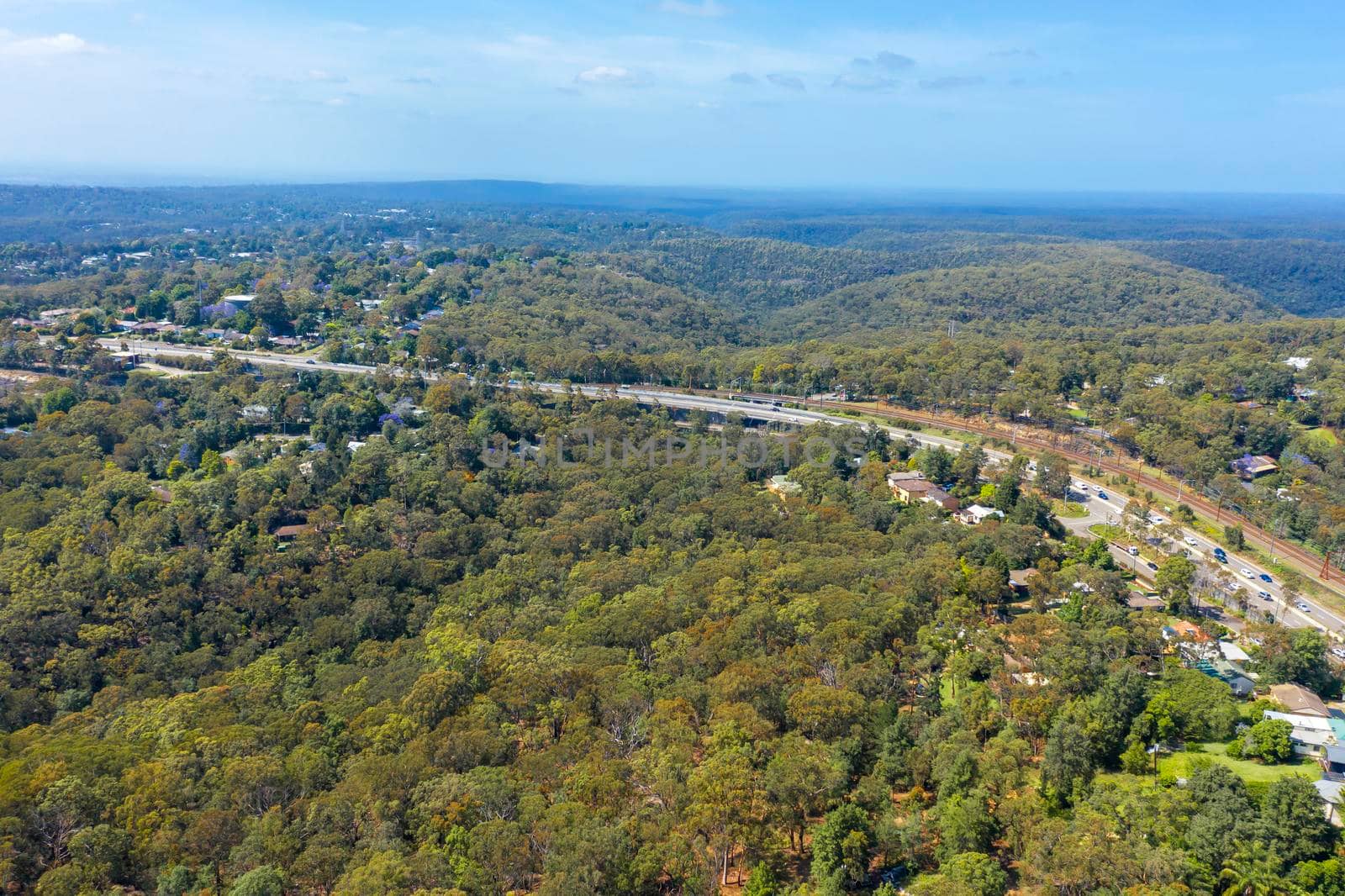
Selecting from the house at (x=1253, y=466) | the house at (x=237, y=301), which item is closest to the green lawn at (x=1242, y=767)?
the house at (x=1253, y=466)

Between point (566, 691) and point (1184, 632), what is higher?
point (1184, 632)

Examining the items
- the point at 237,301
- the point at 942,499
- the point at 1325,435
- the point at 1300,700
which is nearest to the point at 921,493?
the point at 942,499

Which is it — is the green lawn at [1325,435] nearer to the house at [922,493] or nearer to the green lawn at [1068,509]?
the green lawn at [1068,509]

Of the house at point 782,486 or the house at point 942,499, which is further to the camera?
the house at point 782,486

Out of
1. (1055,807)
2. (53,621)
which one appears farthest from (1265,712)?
(53,621)

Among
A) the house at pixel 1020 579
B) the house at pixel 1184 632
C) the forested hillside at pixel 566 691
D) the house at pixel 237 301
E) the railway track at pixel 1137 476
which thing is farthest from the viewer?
the house at pixel 237 301

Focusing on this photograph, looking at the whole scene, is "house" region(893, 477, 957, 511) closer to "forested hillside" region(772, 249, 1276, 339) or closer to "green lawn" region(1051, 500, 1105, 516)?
"green lawn" region(1051, 500, 1105, 516)

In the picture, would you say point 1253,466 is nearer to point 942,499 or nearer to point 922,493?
point 942,499
